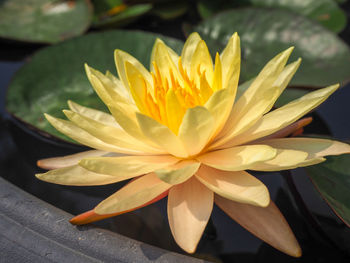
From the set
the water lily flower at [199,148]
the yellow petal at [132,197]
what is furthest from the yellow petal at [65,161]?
the yellow petal at [132,197]

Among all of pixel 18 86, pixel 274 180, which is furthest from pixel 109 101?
pixel 18 86

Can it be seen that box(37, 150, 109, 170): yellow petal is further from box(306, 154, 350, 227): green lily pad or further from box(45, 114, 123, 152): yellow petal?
box(306, 154, 350, 227): green lily pad

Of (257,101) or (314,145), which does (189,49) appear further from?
(314,145)

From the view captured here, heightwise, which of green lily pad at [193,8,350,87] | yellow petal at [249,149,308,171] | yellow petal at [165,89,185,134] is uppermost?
yellow petal at [165,89,185,134]

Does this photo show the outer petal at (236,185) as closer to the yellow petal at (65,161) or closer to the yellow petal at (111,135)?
the yellow petal at (111,135)

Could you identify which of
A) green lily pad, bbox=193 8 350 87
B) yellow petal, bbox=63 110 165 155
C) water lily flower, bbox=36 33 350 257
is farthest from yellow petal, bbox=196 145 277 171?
green lily pad, bbox=193 8 350 87
